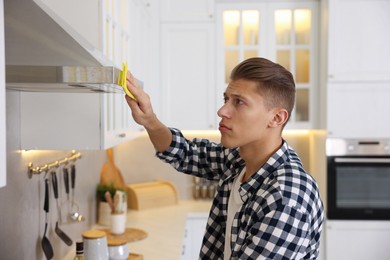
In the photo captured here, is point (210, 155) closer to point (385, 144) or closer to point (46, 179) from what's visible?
point (46, 179)

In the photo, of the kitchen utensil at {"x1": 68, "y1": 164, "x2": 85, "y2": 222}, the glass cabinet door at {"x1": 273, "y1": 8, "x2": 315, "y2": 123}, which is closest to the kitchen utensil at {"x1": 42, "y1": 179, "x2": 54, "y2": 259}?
the kitchen utensil at {"x1": 68, "y1": 164, "x2": 85, "y2": 222}

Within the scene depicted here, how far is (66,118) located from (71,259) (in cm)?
88

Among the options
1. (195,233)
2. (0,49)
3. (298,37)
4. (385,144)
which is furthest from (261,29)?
(0,49)

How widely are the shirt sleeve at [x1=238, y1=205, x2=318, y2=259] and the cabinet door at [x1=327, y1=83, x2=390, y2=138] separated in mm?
2172

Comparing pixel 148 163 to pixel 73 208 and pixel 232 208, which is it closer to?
pixel 73 208

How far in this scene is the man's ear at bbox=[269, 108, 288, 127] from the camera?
138 centimetres

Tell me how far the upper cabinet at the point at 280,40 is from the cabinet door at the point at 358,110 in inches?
10.5

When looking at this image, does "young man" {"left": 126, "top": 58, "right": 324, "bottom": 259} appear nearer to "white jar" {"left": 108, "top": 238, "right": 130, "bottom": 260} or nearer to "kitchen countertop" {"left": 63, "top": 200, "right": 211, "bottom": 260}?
"white jar" {"left": 108, "top": 238, "right": 130, "bottom": 260}

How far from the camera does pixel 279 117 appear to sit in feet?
4.56

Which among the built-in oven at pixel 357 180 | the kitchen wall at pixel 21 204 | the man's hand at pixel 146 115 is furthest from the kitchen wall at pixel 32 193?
the man's hand at pixel 146 115

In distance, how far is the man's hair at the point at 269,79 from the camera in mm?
1354

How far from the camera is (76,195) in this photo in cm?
259

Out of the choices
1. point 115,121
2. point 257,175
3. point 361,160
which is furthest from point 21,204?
point 361,160

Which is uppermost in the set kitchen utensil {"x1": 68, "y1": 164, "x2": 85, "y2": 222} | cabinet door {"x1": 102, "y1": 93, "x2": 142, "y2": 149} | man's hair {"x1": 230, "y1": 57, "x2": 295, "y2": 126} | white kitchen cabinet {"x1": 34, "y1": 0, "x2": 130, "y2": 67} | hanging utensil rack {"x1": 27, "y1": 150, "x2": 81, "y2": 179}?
white kitchen cabinet {"x1": 34, "y1": 0, "x2": 130, "y2": 67}
